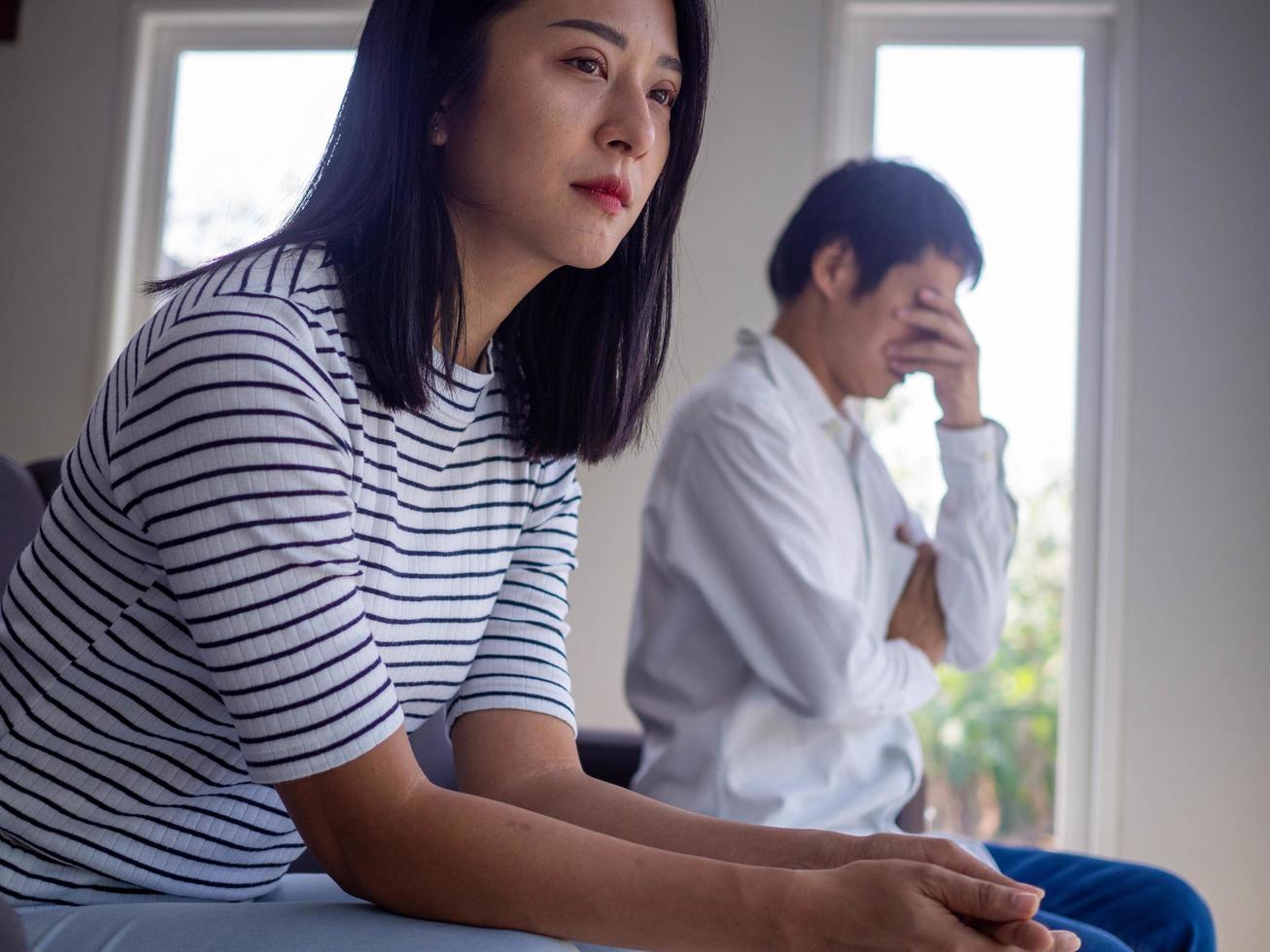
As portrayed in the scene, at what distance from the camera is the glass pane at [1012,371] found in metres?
3.38

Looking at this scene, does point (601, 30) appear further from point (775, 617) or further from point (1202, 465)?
point (1202, 465)

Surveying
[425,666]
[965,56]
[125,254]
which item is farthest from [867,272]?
[125,254]

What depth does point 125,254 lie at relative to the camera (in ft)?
12.8

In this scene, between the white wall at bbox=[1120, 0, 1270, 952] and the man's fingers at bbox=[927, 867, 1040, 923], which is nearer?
the man's fingers at bbox=[927, 867, 1040, 923]

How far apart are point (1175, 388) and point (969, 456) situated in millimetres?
1550

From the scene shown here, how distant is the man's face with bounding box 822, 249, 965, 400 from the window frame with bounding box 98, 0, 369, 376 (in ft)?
7.83

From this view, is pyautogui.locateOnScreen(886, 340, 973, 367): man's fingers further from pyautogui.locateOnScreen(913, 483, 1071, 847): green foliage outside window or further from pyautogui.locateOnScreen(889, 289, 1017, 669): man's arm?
pyautogui.locateOnScreen(913, 483, 1071, 847): green foliage outside window

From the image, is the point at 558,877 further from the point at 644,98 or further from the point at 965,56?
the point at 965,56

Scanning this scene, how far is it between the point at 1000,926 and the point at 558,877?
28 centimetres

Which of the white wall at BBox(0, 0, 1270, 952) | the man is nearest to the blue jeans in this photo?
the man

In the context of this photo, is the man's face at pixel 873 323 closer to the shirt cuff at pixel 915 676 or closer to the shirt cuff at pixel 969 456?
the shirt cuff at pixel 969 456

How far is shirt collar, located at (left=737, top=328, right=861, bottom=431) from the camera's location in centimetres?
189

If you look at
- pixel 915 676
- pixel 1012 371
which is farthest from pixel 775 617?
pixel 1012 371

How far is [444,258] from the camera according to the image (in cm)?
99
